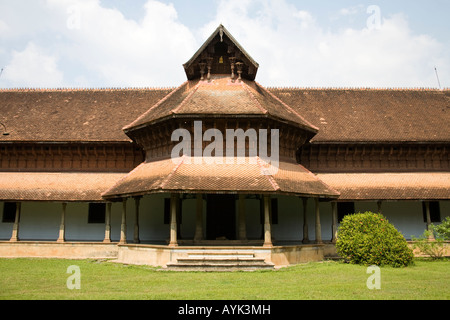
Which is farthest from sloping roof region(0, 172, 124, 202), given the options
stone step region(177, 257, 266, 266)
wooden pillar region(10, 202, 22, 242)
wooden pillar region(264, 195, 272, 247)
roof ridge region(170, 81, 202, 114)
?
wooden pillar region(264, 195, 272, 247)

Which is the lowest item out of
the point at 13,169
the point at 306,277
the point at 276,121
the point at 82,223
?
the point at 306,277

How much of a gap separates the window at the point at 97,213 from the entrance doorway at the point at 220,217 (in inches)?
247

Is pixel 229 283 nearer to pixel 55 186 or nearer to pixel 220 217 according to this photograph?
pixel 220 217

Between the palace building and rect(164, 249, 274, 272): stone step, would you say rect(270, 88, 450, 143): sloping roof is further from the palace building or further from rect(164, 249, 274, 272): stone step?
rect(164, 249, 274, 272): stone step

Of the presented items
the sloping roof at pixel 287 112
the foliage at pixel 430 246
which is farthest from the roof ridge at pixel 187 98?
the foliage at pixel 430 246

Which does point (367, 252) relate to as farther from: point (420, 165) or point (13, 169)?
point (13, 169)

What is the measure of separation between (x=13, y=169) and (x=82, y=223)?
4.97 metres

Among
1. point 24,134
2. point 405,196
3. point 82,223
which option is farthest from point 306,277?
point 24,134

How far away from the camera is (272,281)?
39.0ft

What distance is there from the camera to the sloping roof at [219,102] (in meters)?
16.8

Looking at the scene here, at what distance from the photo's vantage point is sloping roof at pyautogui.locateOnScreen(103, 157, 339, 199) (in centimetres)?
1512

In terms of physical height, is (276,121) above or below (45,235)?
above

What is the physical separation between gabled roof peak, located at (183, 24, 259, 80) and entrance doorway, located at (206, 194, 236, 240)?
242 inches
